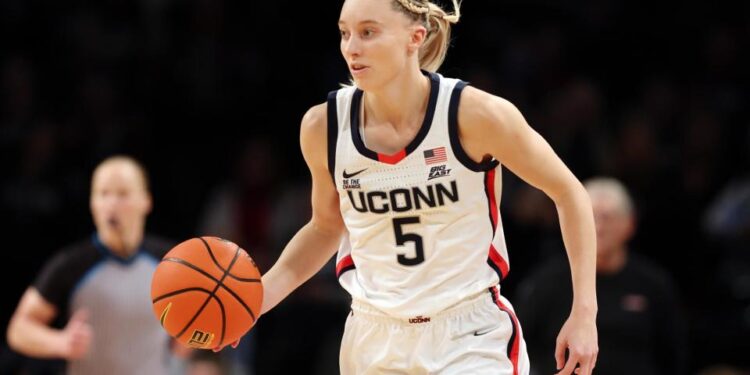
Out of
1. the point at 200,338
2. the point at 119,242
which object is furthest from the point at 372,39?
the point at 119,242

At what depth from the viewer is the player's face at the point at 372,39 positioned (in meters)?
4.05

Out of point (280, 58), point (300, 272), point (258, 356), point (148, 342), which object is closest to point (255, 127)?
point (280, 58)

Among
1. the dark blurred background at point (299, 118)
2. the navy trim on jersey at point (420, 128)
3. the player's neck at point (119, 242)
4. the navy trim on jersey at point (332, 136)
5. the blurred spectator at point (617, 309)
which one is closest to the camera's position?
the navy trim on jersey at point (420, 128)

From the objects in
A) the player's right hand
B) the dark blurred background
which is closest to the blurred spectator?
the dark blurred background

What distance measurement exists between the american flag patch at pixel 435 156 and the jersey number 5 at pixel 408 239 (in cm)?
21

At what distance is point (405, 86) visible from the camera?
4250mm

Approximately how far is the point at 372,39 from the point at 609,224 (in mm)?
3632

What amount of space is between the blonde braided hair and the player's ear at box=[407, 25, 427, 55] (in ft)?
0.09

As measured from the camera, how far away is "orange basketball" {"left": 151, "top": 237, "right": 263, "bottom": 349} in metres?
4.18

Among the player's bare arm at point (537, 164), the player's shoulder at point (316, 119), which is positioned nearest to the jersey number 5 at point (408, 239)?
the player's bare arm at point (537, 164)

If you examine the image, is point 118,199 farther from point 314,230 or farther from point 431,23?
point 431,23

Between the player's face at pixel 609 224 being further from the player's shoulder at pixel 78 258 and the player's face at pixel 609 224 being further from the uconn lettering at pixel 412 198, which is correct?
the uconn lettering at pixel 412 198

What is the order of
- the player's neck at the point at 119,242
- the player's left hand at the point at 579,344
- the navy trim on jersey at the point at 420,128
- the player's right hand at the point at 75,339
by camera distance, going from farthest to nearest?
the player's neck at the point at 119,242 < the player's right hand at the point at 75,339 < the navy trim on jersey at the point at 420,128 < the player's left hand at the point at 579,344

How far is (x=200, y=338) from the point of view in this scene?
4.20m
